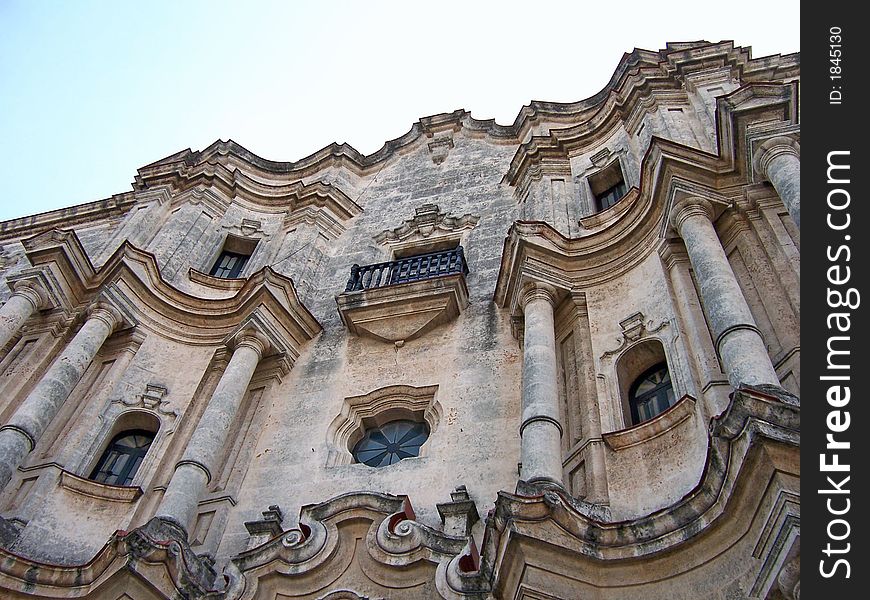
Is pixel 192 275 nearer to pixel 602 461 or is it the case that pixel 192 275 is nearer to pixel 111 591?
pixel 111 591

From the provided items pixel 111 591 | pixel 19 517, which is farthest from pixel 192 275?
pixel 111 591

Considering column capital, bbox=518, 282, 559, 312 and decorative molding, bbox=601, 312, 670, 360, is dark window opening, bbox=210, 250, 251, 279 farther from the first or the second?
decorative molding, bbox=601, 312, 670, 360

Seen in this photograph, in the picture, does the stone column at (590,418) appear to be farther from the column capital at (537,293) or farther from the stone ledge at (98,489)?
the stone ledge at (98,489)

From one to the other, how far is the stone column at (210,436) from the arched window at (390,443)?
6.50 feet

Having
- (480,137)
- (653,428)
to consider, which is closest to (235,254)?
(480,137)

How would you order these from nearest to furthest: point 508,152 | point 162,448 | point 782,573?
point 782,573 < point 162,448 < point 508,152

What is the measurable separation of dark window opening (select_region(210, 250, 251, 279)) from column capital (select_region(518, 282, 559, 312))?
7.11m

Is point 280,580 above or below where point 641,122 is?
below

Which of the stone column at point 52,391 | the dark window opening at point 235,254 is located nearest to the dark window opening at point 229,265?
the dark window opening at point 235,254

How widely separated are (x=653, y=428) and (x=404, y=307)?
5857 mm
